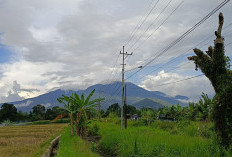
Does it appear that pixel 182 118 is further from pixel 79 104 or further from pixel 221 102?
pixel 221 102

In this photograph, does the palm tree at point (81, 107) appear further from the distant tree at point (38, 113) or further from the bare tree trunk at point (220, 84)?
the distant tree at point (38, 113)

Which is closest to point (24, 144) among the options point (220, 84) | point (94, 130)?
point (94, 130)

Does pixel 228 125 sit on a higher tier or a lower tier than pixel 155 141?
higher

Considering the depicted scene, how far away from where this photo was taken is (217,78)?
25.8ft

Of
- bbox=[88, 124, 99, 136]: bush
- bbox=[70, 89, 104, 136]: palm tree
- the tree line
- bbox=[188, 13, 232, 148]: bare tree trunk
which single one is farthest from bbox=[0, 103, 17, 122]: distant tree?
bbox=[188, 13, 232, 148]: bare tree trunk

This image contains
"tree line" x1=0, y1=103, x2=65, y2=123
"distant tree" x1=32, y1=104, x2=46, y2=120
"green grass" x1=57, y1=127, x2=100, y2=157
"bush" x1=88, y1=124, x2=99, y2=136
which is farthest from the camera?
"distant tree" x1=32, y1=104, x2=46, y2=120

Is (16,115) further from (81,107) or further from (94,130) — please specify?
(81,107)

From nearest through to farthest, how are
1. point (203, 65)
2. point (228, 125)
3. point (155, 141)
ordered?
point (228, 125) < point (203, 65) < point (155, 141)

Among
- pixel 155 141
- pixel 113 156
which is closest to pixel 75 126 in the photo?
pixel 113 156

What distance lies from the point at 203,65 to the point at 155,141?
374 cm

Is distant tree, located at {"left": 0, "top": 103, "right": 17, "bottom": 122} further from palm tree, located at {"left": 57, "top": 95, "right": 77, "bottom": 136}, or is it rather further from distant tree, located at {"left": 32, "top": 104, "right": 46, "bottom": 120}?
palm tree, located at {"left": 57, "top": 95, "right": 77, "bottom": 136}

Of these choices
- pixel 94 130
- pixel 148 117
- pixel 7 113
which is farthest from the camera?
pixel 7 113

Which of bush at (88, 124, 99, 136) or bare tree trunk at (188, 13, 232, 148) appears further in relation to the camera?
bush at (88, 124, 99, 136)

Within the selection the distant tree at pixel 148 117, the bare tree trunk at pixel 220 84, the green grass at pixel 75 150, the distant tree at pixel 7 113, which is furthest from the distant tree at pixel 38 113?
the bare tree trunk at pixel 220 84
